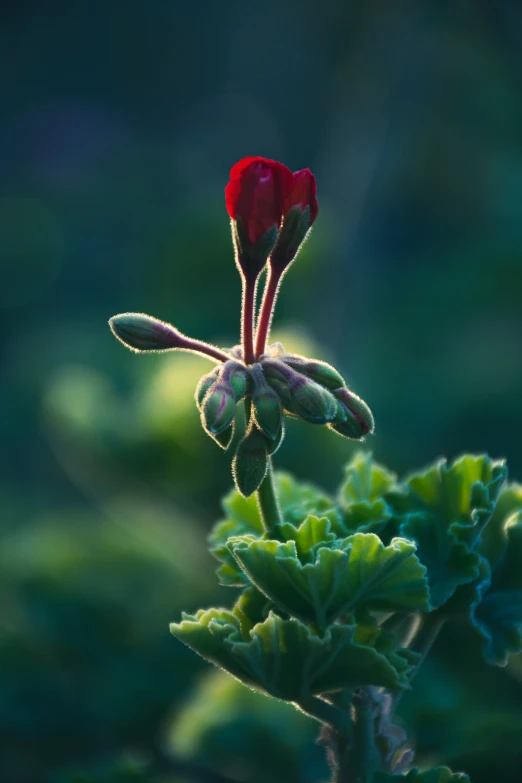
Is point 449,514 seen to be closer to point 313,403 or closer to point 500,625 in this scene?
point 500,625

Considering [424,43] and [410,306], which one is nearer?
[410,306]

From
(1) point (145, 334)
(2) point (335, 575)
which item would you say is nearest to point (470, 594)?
(2) point (335, 575)

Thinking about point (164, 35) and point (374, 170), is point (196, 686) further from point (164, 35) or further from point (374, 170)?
point (164, 35)

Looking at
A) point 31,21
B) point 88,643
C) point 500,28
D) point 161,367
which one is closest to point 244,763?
point 88,643

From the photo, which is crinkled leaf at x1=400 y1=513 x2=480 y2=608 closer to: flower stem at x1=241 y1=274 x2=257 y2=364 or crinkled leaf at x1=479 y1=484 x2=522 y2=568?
crinkled leaf at x1=479 y1=484 x2=522 y2=568

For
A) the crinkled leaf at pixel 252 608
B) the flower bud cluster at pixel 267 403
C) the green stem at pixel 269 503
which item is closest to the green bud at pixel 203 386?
the flower bud cluster at pixel 267 403

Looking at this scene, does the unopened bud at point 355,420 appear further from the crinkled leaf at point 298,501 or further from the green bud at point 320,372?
the crinkled leaf at point 298,501
